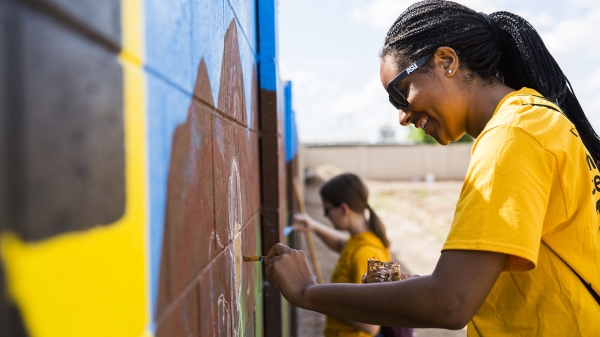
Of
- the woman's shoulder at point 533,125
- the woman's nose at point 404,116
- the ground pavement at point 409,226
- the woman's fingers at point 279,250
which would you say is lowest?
the ground pavement at point 409,226

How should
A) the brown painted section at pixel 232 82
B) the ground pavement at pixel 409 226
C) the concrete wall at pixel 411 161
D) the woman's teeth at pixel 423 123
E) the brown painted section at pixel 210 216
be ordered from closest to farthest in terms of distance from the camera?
the brown painted section at pixel 210 216, the brown painted section at pixel 232 82, the woman's teeth at pixel 423 123, the ground pavement at pixel 409 226, the concrete wall at pixel 411 161

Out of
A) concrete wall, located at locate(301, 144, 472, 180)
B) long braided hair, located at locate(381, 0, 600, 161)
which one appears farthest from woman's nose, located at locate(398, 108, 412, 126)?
concrete wall, located at locate(301, 144, 472, 180)

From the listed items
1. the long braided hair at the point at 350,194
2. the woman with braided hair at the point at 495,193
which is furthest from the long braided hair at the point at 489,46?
the long braided hair at the point at 350,194

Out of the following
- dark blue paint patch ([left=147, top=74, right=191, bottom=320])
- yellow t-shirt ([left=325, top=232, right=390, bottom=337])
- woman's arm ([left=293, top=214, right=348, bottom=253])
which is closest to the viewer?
dark blue paint patch ([left=147, top=74, right=191, bottom=320])

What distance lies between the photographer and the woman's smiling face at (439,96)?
158 cm

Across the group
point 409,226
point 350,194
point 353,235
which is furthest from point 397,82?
point 409,226

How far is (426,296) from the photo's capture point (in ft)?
4.09

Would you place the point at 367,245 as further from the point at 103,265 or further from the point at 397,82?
the point at 103,265

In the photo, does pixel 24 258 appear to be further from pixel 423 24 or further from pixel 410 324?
pixel 423 24

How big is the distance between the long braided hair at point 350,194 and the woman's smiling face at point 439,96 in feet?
6.60

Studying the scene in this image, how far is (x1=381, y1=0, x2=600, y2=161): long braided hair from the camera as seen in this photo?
161 centimetres

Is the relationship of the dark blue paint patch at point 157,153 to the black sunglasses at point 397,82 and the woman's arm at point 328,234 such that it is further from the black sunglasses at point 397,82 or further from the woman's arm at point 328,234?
the woman's arm at point 328,234

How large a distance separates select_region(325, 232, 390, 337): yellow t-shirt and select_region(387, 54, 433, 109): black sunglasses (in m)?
1.64

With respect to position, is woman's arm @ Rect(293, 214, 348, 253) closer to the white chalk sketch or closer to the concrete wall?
the white chalk sketch
